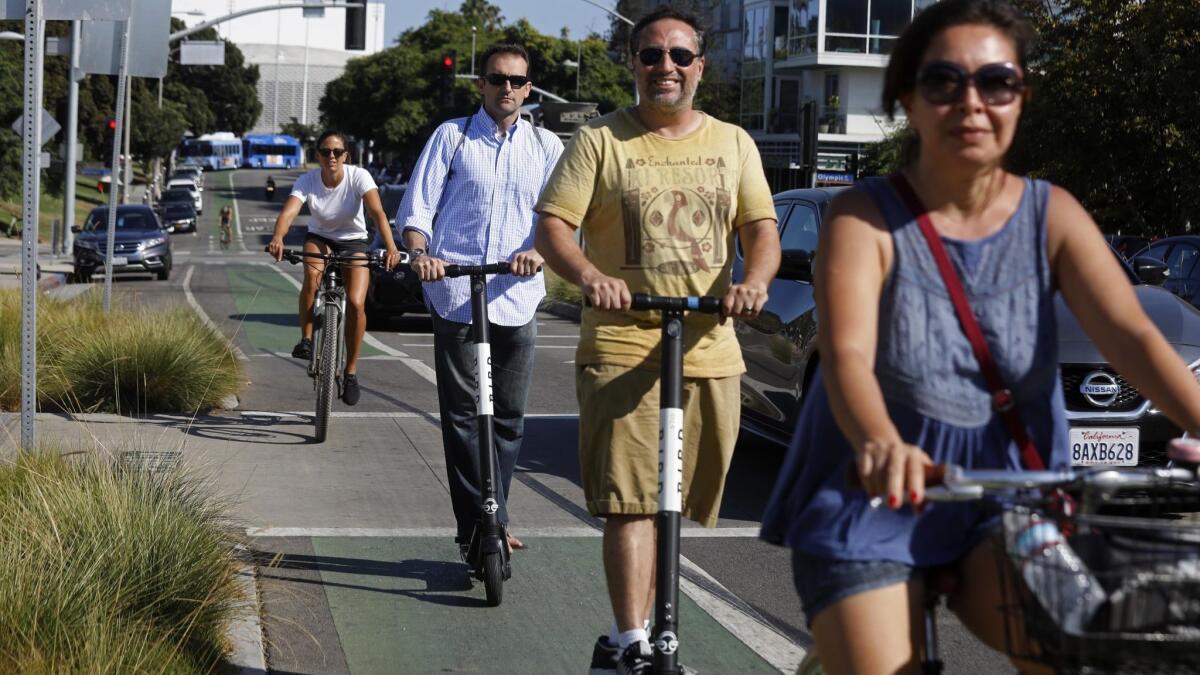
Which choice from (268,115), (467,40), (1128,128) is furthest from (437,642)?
(268,115)

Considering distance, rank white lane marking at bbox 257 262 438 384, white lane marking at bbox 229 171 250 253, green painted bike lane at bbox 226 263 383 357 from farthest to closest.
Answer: white lane marking at bbox 229 171 250 253, green painted bike lane at bbox 226 263 383 357, white lane marking at bbox 257 262 438 384

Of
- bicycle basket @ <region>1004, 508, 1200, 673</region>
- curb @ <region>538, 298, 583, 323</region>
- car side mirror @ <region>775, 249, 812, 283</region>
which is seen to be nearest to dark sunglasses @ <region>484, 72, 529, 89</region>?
car side mirror @ <region>775, 249, 812, 283</region>

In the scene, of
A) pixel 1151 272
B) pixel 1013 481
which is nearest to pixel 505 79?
pixel 1013 481

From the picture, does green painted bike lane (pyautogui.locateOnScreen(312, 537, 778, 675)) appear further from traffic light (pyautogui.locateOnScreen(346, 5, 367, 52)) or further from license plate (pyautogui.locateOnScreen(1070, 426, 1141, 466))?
traffic light (pyautogui.locateOnScreen(346, 5, 367, 52))

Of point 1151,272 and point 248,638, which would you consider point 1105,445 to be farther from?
point 248,638

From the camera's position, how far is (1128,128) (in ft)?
84.5

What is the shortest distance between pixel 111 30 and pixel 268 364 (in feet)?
11.1

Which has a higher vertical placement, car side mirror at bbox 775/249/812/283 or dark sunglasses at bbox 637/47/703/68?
dark sunglasses at bbox 637/47/703/68

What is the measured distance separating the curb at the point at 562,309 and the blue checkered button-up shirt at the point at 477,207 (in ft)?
54.8

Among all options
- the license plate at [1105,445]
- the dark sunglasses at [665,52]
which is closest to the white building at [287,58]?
the license plate at [1105,445]

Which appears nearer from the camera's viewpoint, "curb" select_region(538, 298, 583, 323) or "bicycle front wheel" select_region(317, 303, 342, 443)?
"bicycle front wheel" select_region(317, 303, 342, 443)

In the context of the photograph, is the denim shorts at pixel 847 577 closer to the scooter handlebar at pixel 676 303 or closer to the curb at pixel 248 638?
the scooter handlebar at pixel 676 303

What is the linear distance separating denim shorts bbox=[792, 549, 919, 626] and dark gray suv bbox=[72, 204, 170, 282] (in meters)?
32.5

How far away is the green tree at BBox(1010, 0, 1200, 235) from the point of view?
973 inches
